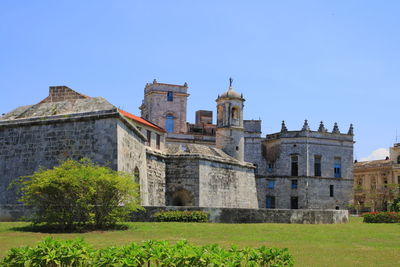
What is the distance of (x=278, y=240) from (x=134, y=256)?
27.6ft

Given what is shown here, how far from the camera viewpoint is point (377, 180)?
7006 centimetres

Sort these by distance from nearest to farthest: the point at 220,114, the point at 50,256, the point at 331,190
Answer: the point at 50,256 → the point at 220,114 → the point at 331,190

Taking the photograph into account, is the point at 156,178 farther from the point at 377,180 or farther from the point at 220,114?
the point at 377,180

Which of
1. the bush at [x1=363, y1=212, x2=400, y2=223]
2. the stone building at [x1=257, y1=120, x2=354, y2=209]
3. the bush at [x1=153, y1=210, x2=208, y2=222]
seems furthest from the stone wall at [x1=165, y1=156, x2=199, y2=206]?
the stone building at [x1=257, y1=120, x2=354, y2=209]

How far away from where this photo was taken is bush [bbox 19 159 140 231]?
54.8ft

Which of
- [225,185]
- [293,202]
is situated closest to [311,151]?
[293,202]

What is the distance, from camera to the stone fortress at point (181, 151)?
22641 millimetres

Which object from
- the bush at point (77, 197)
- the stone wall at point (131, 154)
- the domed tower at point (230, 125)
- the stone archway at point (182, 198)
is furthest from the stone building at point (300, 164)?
the bush at point (77, 197)

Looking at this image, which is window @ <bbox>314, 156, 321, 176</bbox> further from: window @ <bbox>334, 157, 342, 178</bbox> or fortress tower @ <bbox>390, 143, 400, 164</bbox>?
fortress tower @ <bbox>390, 143, 400, 164</bbox>

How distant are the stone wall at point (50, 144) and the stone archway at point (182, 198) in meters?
10.4

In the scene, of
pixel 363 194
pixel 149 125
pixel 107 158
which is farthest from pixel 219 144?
pixel 363 194

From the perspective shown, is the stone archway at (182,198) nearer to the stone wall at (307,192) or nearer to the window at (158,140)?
the window at (158,140)

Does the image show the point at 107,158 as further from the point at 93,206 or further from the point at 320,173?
the point at 320,173

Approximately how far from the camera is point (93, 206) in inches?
695
